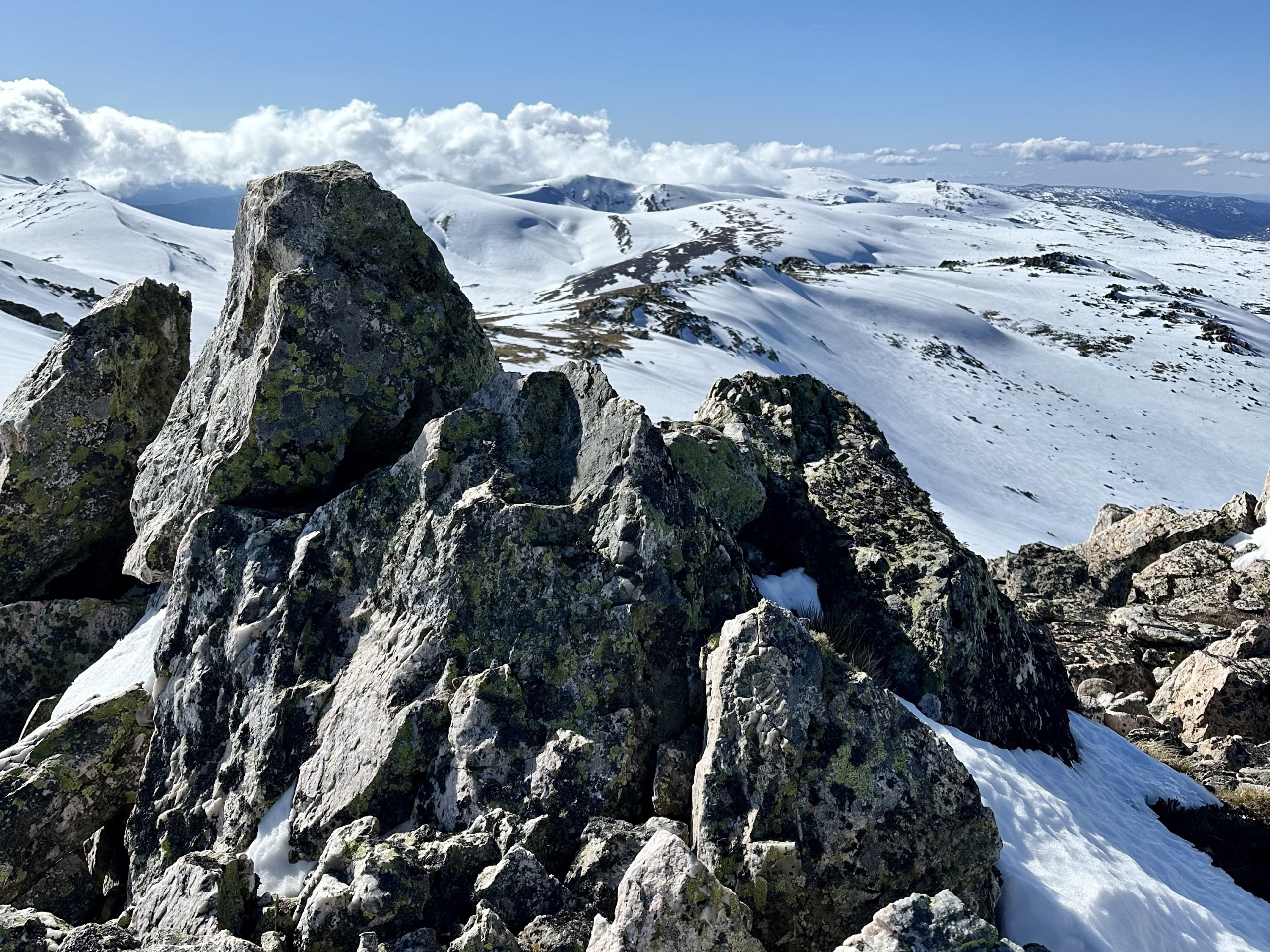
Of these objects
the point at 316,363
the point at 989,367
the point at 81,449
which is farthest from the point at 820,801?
the point at 989,367

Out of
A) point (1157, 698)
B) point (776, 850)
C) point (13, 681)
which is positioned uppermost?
point (776, 850)

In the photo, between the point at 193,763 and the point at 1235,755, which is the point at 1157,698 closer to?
the point at 1235,755

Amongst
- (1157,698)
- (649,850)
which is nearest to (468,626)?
(649,850)

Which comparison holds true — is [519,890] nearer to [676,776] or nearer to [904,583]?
[676,776]

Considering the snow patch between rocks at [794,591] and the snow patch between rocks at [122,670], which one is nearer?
the snow patch between rocks at [122,670]

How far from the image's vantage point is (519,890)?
6191 mm

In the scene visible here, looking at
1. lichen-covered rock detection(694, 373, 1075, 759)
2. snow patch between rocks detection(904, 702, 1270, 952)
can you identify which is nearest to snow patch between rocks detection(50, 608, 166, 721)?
lichen-covered rock detection(694, 373, 1075, 759)

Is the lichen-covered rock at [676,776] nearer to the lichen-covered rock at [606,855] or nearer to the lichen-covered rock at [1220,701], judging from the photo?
the lichen-covered rock at [606,855]

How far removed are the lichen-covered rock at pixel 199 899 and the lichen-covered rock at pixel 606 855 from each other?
281 centimetres

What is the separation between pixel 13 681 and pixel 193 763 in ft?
17.1

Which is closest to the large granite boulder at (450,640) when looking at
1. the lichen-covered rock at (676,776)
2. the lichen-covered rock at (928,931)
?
the lichen-covered rock at (676,776)

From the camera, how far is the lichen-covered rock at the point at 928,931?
530 centimetres

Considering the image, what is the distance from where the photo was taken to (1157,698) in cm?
1700

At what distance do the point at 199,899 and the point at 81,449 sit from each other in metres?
9.83
